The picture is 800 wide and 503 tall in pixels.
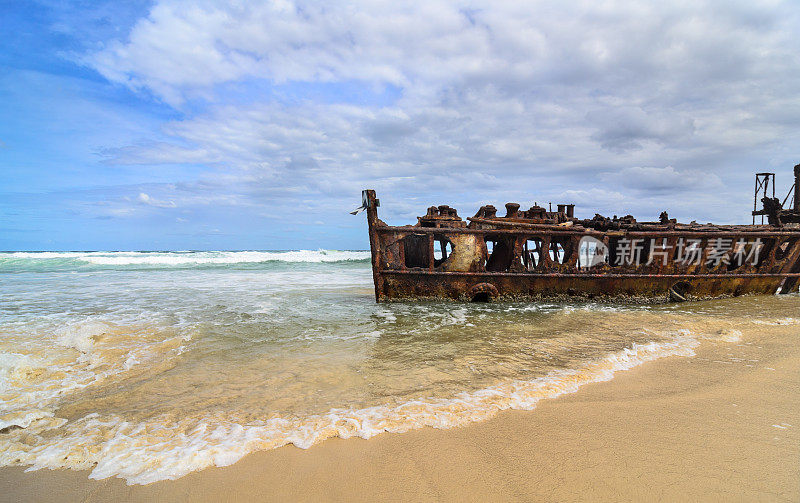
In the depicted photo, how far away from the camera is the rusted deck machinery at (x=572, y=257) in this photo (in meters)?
8.55

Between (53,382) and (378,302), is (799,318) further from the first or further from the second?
(53,382)

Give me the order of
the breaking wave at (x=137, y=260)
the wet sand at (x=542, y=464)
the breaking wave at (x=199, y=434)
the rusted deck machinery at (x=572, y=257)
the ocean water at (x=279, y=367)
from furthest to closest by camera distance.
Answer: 1. the breaking wave at (x=137, y=260)
2. the rusted deck machinery at (x=572, y=257)
3. the ocean water at (x=279, y=367)
4. the breaking wave at (x=199, y=434)
5. the wet sand at (x=542, y=464)

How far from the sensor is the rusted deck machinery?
8.55 m

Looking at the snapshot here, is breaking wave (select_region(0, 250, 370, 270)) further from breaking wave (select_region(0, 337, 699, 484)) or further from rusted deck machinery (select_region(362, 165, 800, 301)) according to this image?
breaking wave (select_region(0, 337, 699, 484))

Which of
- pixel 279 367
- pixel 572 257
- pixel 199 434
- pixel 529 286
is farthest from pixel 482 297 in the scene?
pixel 199 434

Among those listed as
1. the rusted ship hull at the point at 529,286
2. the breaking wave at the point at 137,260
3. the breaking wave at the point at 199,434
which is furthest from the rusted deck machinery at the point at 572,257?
the breaking wave at the point at 137,260

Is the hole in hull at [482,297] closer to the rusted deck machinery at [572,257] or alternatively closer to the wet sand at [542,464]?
the rusted deck machinery at [572,257]

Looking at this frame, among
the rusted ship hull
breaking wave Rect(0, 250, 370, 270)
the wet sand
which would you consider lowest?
the wet sand

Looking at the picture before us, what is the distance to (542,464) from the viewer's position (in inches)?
88.9

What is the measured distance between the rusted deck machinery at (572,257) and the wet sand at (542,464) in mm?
5515

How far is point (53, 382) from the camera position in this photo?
3895 millimetres

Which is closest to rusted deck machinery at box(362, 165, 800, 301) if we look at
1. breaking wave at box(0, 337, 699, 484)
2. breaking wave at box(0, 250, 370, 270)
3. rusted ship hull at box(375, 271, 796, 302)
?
rusted ship hull at box(375, 271, 796, 302)

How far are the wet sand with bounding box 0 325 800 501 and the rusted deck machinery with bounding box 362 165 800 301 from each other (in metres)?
5.51

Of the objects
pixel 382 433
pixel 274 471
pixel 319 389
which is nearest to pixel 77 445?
pixel 274 471
